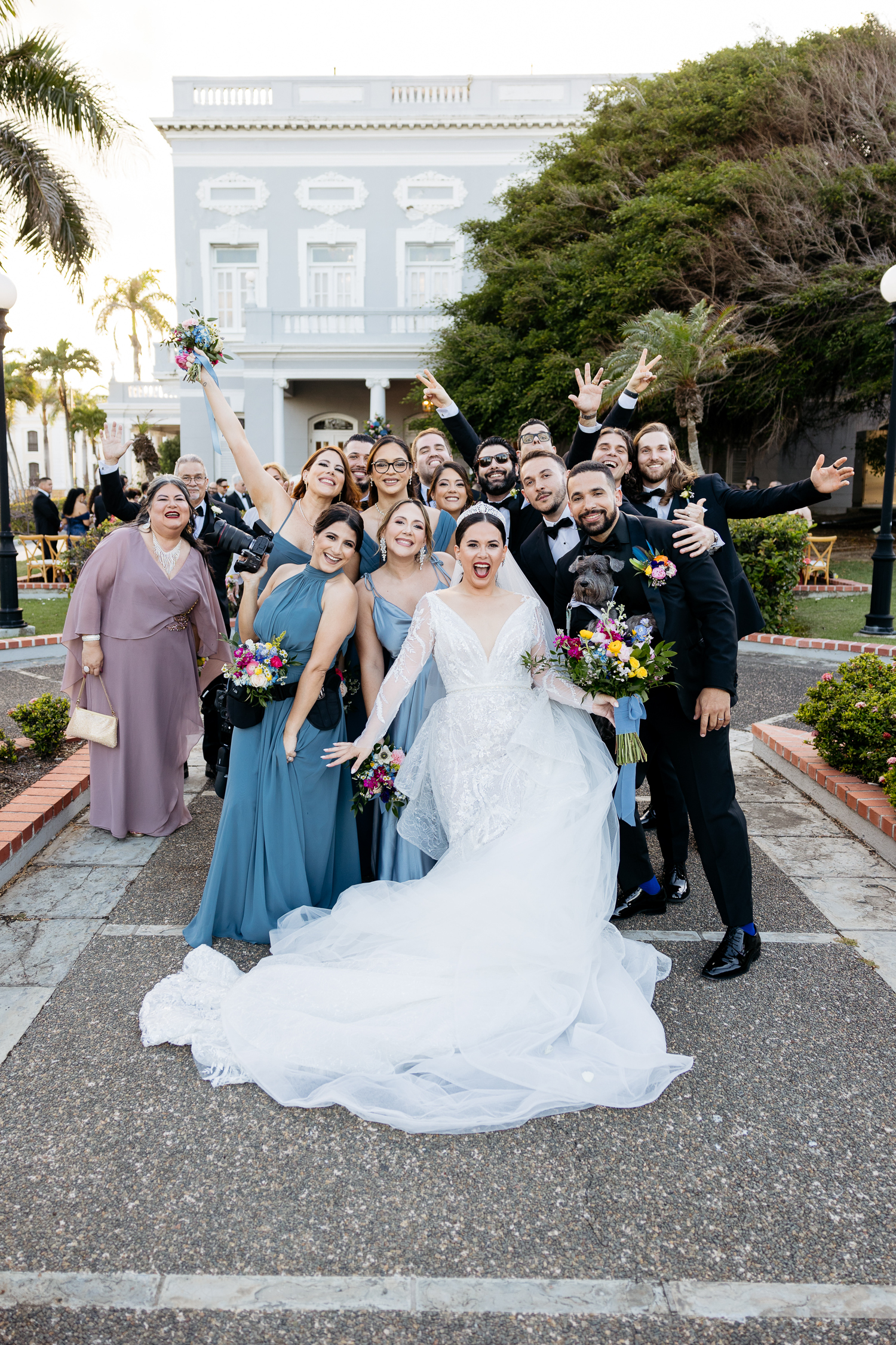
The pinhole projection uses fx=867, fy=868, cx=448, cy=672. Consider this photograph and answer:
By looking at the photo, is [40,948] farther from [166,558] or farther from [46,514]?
[46,514]

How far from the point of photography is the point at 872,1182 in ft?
8.19

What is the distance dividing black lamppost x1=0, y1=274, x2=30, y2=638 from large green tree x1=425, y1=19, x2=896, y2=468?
1070 cm

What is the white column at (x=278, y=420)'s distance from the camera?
A: 2570 cm

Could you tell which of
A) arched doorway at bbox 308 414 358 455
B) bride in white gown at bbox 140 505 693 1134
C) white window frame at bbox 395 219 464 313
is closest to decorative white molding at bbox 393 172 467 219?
white window frame at bbox 395 219 464 313

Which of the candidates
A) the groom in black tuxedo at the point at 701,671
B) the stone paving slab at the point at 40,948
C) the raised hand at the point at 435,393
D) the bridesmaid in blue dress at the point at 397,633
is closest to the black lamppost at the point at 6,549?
the raised hand at the point at 435,393

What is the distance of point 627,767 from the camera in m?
3.81

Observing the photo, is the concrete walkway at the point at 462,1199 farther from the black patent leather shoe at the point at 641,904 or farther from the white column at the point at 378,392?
the white column at the point at 378,392

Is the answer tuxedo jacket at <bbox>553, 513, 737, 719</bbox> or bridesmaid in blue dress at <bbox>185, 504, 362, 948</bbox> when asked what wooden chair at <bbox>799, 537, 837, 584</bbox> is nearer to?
tuxedo jacket at <bbox>553, 513, 737, 719</bbox>

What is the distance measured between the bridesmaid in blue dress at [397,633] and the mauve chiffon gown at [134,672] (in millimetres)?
1572

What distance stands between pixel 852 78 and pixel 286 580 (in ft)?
61.1

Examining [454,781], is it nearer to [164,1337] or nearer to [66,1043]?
[66,1043]

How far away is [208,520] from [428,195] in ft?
82.2

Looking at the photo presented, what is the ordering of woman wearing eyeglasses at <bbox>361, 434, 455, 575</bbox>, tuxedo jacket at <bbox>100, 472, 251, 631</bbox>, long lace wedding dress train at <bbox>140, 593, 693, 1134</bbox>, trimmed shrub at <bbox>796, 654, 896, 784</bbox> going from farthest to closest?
tuxedo jacket at <bbox>100, 472, 251, 631</bbox> → trimmed shrub at <bbox>796, 654, 896, 784</bbox> → woman wearing eyeglasses at <bbox>361, 434, 455, 575</bbox> → long lace wedding dress train at <bbox>140, 593, 693, 1134</bbox>

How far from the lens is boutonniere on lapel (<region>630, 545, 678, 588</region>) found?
3568 millimetres
